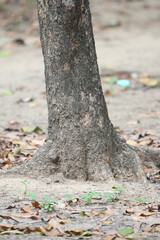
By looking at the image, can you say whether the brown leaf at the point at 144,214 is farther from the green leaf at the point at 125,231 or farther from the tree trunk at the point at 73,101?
the tree trunk at the point at 73,101

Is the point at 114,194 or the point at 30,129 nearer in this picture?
the point at 114,194

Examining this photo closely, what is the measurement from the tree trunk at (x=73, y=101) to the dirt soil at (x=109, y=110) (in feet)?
0.51

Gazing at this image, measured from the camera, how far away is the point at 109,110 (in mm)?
6727

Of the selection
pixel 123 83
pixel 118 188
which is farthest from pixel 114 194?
pixel 123 83

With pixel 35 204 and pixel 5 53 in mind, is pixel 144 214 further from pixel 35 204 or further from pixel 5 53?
pixel 5 53

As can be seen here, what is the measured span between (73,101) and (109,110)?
3.04 m

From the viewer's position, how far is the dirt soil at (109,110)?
2959 mm

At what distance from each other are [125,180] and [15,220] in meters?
1.24

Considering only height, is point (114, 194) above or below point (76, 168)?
below

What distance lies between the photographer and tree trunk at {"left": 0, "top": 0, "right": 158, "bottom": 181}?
3.62 metres

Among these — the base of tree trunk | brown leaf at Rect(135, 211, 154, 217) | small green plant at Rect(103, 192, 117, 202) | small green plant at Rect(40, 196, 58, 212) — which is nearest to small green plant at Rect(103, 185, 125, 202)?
small green plant at Rect(103, 192, 117, 202)

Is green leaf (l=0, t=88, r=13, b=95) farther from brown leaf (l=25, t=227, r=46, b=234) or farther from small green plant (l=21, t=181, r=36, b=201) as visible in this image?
brown leaf (l=25, t=227, r=46, b=234)

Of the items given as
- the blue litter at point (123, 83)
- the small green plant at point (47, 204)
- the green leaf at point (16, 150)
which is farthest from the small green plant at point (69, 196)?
the blue litter at point (123, 83)

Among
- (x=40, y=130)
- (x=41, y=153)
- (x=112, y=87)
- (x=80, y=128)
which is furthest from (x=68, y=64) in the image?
(x=112, y=87)
